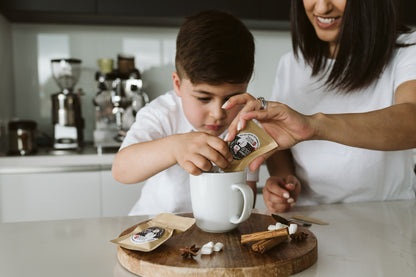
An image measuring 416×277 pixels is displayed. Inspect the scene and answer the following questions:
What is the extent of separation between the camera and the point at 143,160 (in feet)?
2.91

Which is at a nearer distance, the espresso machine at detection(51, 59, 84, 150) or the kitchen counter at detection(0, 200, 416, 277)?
the kitchen counter at detection(0, 200, 416, 277)

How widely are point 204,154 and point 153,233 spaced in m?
0.17

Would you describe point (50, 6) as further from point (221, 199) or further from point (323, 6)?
point (221, 199)

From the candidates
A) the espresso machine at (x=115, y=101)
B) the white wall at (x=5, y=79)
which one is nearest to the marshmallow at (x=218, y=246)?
the espresso machine at (x=115, y=101)

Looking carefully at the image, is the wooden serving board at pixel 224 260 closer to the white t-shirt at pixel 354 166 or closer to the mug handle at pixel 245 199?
the mug handle at pixel 245 199

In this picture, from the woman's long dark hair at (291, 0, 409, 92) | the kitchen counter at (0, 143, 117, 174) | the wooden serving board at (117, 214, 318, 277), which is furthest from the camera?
the kitchen counter at (0, 143, 117, 174)

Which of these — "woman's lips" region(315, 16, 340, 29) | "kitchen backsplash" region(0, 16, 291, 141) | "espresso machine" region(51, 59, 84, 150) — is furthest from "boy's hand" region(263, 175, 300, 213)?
"kitchen backsplash" region(0, 16, 291, 141)

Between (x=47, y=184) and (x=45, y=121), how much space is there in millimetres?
685

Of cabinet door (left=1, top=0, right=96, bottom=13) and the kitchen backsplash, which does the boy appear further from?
the kitchen backsplash

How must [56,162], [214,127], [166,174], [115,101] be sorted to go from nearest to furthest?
[214,127] → [166,174] → [56,162] → [115,101]

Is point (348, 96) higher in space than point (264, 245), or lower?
higher

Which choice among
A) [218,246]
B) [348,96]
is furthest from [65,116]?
[218,246]

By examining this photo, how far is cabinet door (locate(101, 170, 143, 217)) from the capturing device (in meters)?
2.00

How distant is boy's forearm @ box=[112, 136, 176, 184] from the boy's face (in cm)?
17
